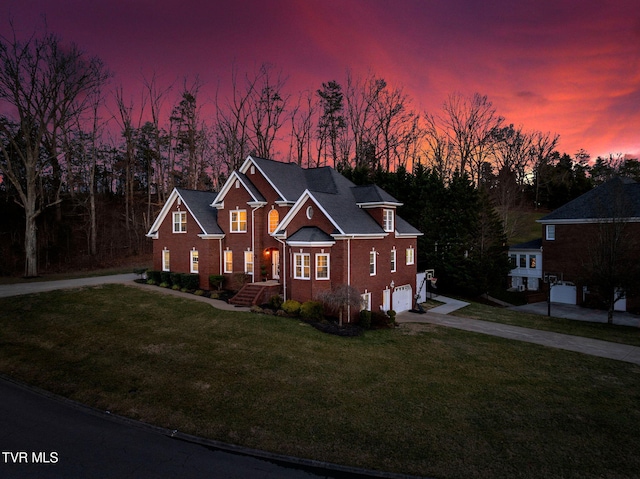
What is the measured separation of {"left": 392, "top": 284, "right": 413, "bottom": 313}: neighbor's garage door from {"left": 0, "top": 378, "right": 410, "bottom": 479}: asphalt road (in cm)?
1825

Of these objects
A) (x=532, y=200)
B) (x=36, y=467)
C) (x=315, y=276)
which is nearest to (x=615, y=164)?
(x=532, y=200)

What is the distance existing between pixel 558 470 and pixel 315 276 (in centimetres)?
1512

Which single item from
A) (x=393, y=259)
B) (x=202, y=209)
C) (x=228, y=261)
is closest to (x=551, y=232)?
(x=393, y=259)

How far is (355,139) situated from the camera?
51.0 meters

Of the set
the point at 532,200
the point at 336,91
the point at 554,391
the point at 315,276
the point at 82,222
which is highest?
the point at 336,91

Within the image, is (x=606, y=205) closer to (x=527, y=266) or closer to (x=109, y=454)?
(x=527, y=266)

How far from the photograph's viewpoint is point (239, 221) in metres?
28.1

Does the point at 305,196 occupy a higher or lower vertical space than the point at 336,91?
lower

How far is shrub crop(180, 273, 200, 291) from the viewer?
90.1 feet

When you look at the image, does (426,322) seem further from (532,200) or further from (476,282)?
(532,200)

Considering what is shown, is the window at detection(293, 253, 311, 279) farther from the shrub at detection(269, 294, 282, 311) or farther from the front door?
the front door

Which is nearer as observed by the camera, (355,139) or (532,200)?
(355,139)

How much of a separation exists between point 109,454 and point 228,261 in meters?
20.1

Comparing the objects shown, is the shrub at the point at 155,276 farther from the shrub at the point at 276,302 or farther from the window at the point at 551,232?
the window at the point at 551,232
